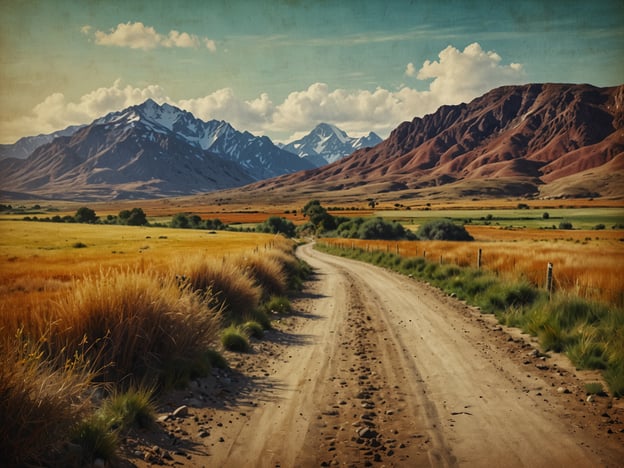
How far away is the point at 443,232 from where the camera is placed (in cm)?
7150

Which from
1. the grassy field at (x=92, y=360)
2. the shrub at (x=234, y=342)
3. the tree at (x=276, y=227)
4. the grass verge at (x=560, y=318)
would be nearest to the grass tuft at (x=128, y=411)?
the grassy field at (x=92, y=360)

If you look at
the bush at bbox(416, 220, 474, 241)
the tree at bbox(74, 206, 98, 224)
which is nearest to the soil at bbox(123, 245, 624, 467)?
the bush at bbox(416, 220, 474, 241)

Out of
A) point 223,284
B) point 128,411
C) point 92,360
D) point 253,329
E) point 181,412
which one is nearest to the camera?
point 128,411

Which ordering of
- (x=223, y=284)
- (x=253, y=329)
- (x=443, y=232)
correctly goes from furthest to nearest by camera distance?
(x=443, y=232) < (x=223, y=284) < (x=253, y=329)

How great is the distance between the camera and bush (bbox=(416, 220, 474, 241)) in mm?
70875

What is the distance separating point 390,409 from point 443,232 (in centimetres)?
6682

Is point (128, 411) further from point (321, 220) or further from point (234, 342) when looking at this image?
point (321, 220)

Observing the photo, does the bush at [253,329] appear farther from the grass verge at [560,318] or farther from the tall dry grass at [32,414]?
the tall dry grass at [32,414]

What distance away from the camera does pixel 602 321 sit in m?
11.6

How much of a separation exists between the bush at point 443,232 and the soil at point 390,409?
196 ft

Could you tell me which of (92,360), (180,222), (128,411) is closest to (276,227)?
(180,222)

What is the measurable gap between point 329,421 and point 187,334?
3327 mm

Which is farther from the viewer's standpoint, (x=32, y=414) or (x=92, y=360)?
(x=92, y=360)

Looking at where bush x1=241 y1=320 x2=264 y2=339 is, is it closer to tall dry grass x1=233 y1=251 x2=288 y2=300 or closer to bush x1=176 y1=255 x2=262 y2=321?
bush x1=176 y1=255 x2=262 y2=321
